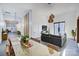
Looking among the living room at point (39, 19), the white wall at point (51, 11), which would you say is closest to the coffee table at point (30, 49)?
the living room at point (39, 19)

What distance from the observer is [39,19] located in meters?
1.97

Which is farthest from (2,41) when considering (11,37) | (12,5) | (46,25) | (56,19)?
(56,19)

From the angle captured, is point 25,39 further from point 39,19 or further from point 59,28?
point 59,28

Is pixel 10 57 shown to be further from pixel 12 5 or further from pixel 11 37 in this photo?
pixel 12 5

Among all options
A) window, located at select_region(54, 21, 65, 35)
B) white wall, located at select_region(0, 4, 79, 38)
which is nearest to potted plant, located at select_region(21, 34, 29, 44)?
white wall, located at select_region(0, 4, 79, 38)

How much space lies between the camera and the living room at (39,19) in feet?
6.39

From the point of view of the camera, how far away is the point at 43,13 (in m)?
1.96

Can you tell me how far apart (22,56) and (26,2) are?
71cm

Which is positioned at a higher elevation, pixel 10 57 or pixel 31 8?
pixel 31 8

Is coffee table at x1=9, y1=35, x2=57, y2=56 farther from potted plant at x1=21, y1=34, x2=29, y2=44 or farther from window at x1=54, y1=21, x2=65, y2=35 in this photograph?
window at x1=54, y1=21, x2=65, y2=35

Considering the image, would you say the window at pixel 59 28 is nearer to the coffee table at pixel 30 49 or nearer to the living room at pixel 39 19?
the living room at pixel 39 19

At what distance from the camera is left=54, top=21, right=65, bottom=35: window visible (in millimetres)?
1957

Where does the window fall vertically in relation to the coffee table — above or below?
above

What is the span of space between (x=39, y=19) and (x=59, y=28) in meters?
0.29
